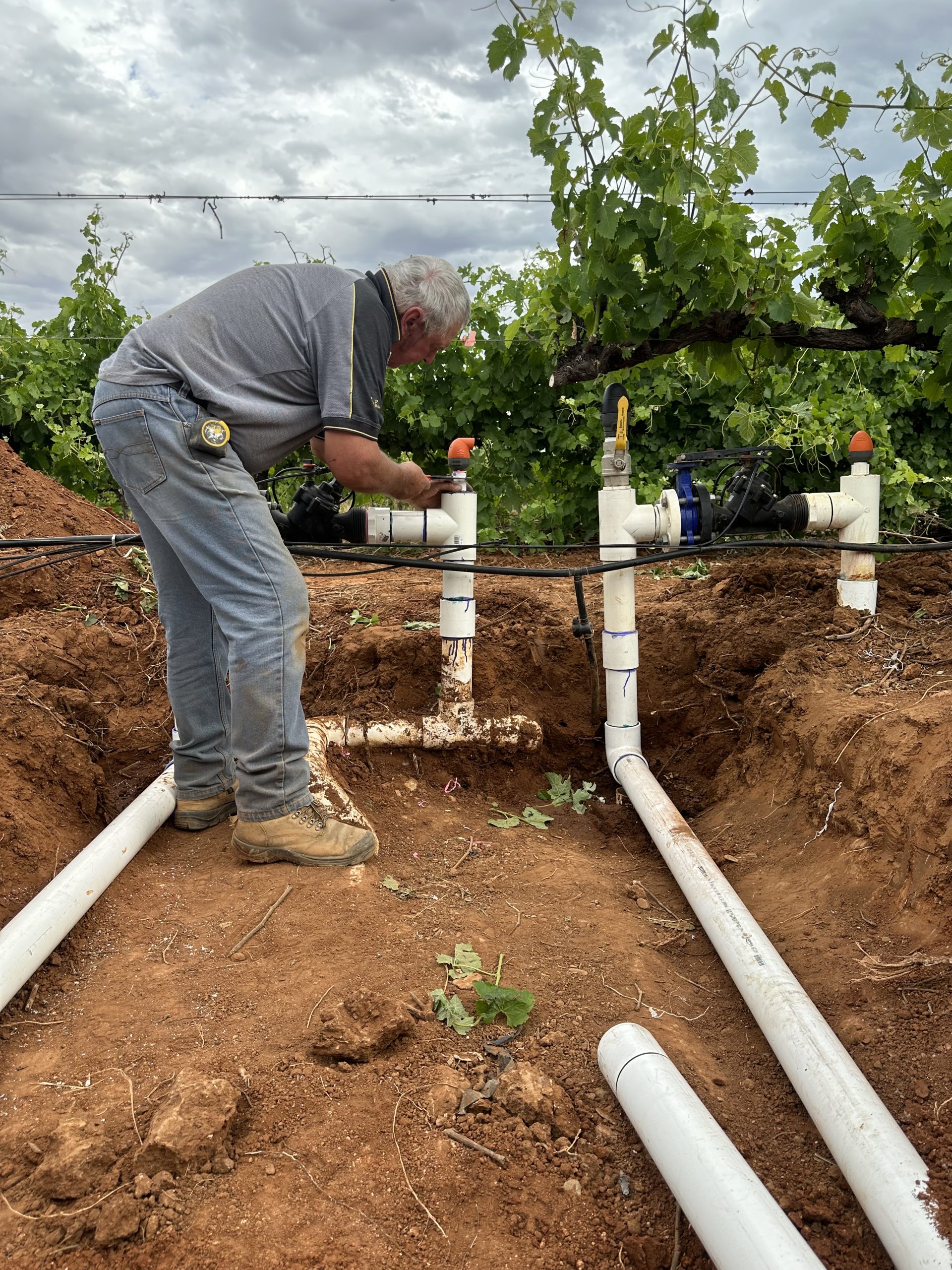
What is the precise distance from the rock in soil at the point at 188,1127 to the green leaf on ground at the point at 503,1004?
1.91 feet

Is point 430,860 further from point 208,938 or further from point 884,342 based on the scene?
point 884,342

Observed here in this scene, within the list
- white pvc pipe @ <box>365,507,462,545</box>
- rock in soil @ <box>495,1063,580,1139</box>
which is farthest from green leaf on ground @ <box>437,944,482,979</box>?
white pvc pipe @ <box>365,507,462,545</box>

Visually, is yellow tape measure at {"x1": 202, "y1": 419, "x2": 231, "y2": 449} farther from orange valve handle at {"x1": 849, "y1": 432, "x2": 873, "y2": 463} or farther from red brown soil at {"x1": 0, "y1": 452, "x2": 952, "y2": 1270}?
orange valve handle at {"x1": 849, "y1": 432, "x2": 873, "y2": 463}

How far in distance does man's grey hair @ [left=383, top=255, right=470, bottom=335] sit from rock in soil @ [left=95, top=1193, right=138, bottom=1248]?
2.29 m

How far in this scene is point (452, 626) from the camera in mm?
3605

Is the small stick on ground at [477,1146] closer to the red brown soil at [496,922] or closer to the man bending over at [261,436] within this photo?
the red brown soil at [496,922]

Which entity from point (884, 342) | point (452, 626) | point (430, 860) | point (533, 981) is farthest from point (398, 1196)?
point (884, 342)

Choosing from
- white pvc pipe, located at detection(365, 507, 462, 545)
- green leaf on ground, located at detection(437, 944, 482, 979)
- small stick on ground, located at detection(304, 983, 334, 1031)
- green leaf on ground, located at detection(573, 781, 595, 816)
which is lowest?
green leaf on ground, located at detection(573, 781, 595, 816)

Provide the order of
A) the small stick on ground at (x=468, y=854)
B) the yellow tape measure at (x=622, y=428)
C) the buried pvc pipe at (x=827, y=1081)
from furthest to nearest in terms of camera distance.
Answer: the yellow tape measure at (x=622, y=428)
the small stick on ground at (x=468, y=854)
the buried pvc pipe at (x=827, y=1081)

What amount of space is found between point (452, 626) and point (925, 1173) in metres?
2.42

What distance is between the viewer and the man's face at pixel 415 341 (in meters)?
2.76

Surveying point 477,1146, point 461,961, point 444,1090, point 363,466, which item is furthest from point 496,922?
point 363,466

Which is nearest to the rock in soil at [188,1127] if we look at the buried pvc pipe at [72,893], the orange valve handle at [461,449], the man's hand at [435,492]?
the buried pvc pipe at [72,893]

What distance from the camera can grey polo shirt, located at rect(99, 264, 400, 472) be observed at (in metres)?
2.55
